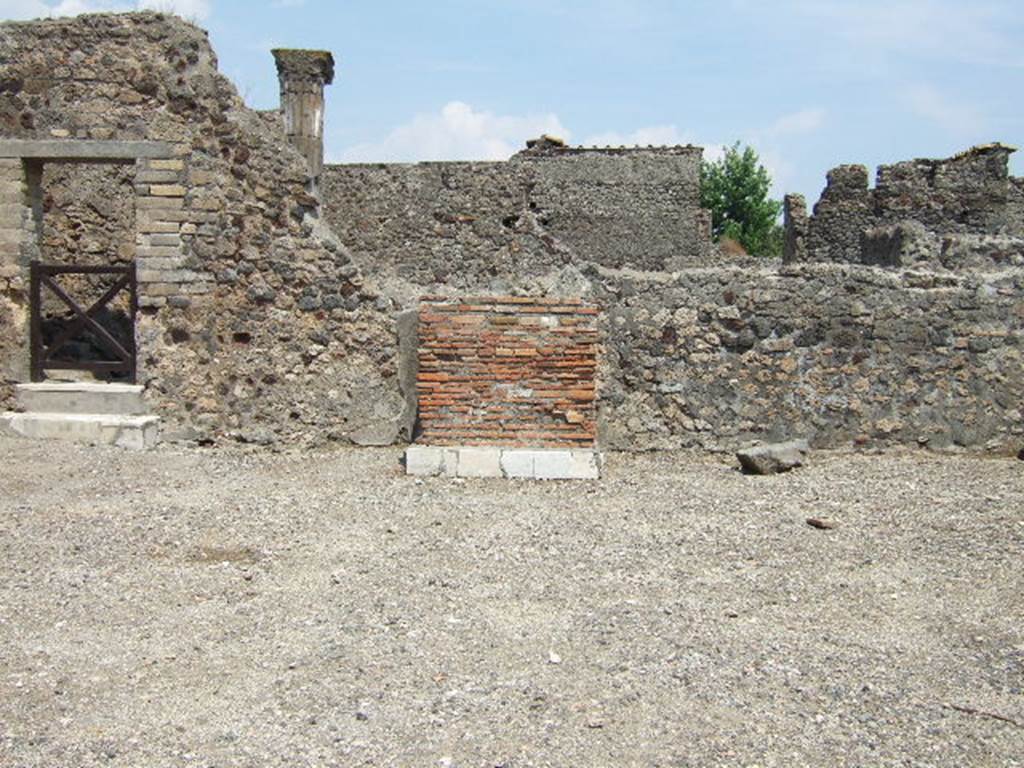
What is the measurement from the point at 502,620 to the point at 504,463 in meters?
2.94

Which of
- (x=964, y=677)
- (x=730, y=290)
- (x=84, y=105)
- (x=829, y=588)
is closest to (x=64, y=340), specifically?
(x=84, y=105)

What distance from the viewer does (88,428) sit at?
791 centimetres

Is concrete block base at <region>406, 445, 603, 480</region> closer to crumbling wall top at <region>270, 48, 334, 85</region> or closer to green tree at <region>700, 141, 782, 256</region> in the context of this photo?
crumbling wall top at <region>270, 48, 334, 85</region>

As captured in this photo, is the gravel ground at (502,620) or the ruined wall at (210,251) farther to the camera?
Result: the ruined wall at (210,251)

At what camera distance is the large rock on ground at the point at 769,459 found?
7.61 m

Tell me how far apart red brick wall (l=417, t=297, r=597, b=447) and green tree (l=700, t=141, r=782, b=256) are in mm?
35259

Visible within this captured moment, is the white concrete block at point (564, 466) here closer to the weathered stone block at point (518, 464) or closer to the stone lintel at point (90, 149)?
the weathered stone block at point (518, 464)

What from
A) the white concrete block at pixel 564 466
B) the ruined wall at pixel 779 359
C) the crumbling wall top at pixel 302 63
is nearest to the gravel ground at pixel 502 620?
the white concrete block at pixel 564 466

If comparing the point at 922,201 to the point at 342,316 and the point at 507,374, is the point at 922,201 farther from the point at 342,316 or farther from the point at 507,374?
the point at 342,316

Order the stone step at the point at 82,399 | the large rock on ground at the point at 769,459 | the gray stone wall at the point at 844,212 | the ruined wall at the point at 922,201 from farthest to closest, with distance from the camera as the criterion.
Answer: the gray stone wall at the point at 844,212 < the ruined wall at the point at 922,201 < the stone step at the point at 82,399 < the large rock on ground at the point at 769,459

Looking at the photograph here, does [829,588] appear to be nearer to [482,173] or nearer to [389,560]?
[389,560]

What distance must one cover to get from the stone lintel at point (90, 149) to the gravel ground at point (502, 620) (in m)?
2.64

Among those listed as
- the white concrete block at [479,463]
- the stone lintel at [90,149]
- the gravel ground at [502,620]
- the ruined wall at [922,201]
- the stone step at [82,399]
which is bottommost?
the gravel ground at [502,620]

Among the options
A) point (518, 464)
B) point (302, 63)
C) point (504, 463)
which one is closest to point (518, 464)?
point (518, 464)
